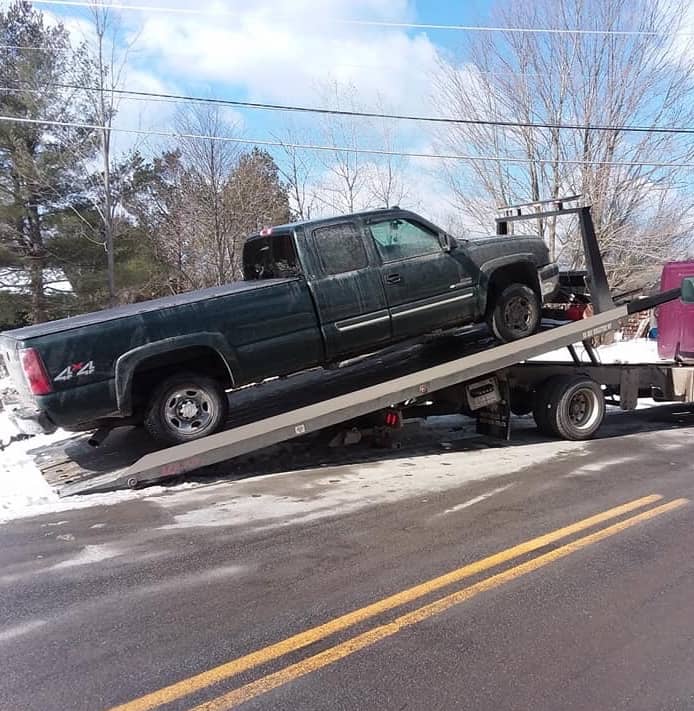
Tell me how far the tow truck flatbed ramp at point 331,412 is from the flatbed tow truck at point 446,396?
1cm

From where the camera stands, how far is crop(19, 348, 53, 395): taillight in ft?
18.2

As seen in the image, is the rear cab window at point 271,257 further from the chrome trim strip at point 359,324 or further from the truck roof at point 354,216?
the chrome trim strip at point 359,324

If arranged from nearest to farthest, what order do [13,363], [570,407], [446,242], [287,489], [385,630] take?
1. [385,630]
2. [13,363]
3. [287,489]
4. [446,242]
5. [570,407]

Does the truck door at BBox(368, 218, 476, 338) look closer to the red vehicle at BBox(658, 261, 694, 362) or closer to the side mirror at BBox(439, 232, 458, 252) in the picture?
the side mirror at BBox(439, 232, 458, 252)

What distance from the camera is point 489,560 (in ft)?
14.5

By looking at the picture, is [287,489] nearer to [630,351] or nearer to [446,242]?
[446,242]

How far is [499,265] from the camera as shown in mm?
7707

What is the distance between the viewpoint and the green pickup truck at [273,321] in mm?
5793

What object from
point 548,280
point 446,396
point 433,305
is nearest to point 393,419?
point 446,396

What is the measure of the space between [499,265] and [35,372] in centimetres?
490

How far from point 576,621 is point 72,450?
542 cm

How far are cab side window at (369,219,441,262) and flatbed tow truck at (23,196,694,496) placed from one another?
126 cm

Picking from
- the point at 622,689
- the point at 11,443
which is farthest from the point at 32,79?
the point at 622,689

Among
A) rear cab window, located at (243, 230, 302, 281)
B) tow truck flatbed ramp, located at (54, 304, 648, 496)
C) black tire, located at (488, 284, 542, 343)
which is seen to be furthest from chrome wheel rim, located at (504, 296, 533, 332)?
rear cab window, located at (243, 230, 302, 281)
